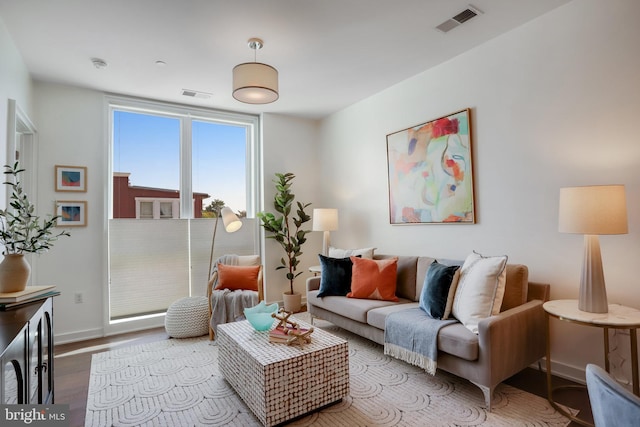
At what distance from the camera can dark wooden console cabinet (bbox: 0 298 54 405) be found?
127 cm

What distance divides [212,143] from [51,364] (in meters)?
3.35

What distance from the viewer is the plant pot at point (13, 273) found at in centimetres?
196

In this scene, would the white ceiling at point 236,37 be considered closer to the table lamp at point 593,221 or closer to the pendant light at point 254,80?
the pendant light at point 254,80

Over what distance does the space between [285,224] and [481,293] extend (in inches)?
124

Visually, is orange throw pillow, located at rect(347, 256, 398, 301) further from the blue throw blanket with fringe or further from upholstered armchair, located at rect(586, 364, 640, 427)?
upholstered armchair, located at rect(586, 364, 640, 427)

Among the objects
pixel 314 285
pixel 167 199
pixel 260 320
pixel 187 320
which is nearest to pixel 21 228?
pixel 260 320

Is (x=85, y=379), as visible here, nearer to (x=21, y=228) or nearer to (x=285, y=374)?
(x=21, y=228)

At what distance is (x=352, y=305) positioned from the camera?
10.5 ft

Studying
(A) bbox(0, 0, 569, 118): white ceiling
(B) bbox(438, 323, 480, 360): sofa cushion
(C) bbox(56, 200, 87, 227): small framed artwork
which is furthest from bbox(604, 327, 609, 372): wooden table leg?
(C) bbox(56, 200, 87, 227): small framed artwork

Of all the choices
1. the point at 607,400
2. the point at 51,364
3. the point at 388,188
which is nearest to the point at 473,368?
the point at 607,400

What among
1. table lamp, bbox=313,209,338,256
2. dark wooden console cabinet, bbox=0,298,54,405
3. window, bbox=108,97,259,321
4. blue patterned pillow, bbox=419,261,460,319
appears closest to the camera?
dark wooden console cabinet, bbox=0,298,54,405

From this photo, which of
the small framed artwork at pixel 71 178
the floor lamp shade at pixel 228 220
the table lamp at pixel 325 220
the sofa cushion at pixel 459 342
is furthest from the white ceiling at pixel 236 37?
the sofa cushion at pixel 459 342

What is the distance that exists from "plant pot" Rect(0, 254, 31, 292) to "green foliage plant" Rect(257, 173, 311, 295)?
2.88 meters

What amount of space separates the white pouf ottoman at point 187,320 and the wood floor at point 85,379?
A: 0.23 m
